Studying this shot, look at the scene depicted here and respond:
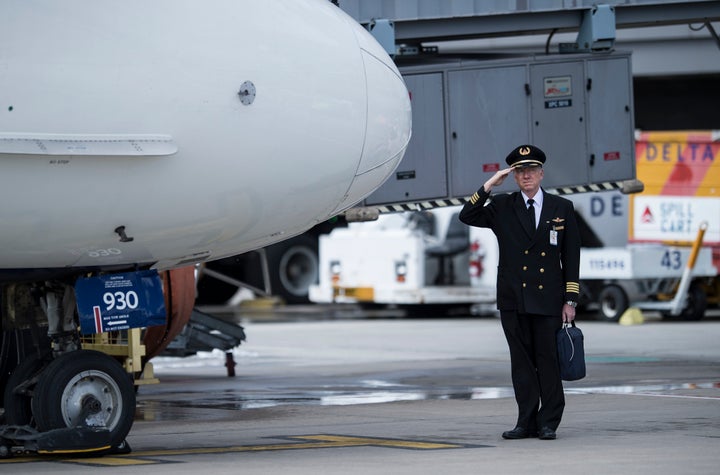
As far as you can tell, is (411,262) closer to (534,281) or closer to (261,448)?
(534,281)

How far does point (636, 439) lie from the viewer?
866 cm

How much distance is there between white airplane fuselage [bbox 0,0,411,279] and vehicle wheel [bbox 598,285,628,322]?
15.9 metres

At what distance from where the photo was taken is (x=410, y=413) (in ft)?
35.7

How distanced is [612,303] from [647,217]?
1603 millimetres

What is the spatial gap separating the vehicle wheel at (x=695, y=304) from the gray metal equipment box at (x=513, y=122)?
9.82m

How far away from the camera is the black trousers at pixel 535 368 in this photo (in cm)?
875

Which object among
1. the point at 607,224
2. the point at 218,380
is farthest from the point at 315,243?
the point at 218,380

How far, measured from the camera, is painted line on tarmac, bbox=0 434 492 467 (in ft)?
26.6

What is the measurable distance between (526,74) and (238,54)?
7.00 m

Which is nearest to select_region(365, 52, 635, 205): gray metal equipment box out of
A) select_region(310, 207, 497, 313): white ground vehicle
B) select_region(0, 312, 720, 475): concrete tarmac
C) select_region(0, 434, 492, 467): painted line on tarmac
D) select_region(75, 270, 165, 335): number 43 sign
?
select_region(0, 312, 720, 475): concrete tarmac

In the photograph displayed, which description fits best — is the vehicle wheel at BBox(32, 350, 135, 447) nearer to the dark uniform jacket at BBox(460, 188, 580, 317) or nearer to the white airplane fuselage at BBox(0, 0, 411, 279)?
the white airplane fuselage at BBox(0, 0, 411, 279)

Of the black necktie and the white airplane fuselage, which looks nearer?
the white airplane fuselage

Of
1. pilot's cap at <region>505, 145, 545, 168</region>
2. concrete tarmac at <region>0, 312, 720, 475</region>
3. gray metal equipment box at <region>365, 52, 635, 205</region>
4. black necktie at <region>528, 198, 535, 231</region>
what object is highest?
gray metal equipment box at <region>365, 52, 635, 205</region>

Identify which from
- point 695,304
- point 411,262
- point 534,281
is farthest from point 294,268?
point 534,281
